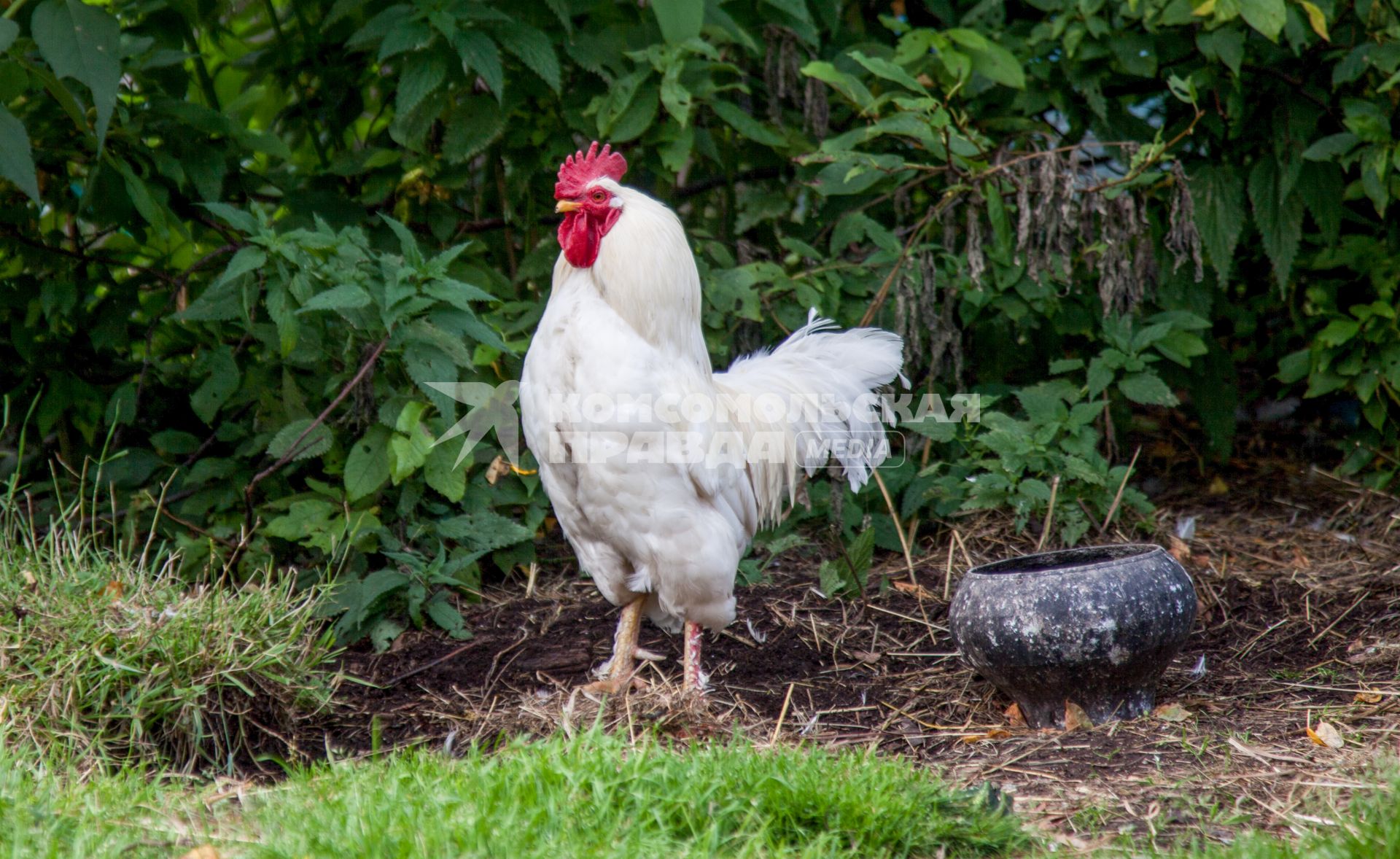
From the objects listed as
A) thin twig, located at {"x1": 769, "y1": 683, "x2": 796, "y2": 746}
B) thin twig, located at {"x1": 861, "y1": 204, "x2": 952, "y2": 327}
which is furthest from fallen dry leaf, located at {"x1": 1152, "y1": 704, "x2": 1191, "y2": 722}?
thin twig, located at {"x1": 861, "y1": 204, "x2": 952, "y2": 327}

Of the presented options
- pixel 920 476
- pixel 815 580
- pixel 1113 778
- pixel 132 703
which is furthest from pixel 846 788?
pixel 920 476

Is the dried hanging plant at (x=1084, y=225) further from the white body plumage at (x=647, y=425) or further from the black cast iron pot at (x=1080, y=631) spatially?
the black cast iron pot at (x=1080, y=631)

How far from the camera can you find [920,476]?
5219 mm

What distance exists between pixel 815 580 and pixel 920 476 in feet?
2.12

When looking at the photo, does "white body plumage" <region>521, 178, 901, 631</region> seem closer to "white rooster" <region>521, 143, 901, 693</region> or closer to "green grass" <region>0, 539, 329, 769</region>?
"white rooster" <region>521, 143, 901, 693</region>

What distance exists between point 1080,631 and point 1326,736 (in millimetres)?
679

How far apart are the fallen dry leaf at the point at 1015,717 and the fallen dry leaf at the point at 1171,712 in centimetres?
38

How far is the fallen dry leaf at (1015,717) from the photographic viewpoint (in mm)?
3802

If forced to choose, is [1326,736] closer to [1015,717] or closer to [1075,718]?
[1075,718]

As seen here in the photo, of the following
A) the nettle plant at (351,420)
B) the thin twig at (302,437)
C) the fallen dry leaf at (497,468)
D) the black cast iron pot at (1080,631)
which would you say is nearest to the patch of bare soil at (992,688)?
the black cast iron pot at (1080,631)

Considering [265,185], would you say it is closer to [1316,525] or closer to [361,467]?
[361,467]

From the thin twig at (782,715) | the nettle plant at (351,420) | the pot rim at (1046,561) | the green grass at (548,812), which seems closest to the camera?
the green grass at (548,812)

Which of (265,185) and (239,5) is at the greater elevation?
(239,5)

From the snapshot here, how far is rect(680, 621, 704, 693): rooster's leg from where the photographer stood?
3.97 metres
